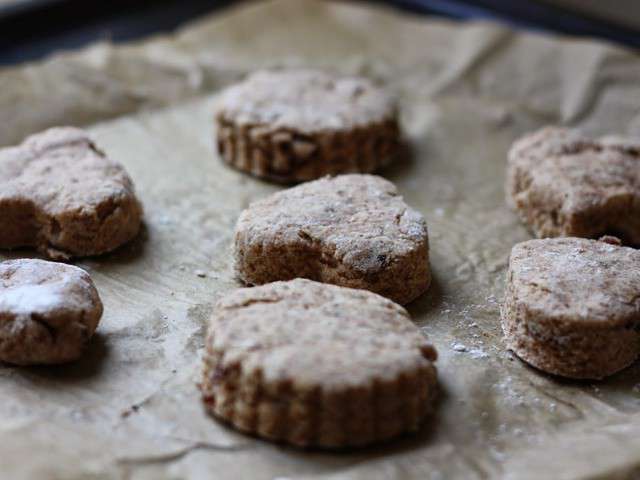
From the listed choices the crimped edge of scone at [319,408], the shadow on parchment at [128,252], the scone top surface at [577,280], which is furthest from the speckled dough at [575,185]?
the shadow on parchment at [128,252]

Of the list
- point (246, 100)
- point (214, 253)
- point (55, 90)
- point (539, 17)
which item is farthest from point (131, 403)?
point (539, 17)

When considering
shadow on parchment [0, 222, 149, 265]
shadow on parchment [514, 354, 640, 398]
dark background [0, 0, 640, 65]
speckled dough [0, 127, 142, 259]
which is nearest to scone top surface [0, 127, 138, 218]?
speckled dough [0, 127, 142, 259]

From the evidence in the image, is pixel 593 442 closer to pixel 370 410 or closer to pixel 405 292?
pixel 370 410

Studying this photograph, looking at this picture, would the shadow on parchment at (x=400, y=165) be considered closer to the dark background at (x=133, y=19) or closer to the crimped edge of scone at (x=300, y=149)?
the crimped edge of scone at (x=300, y=149)

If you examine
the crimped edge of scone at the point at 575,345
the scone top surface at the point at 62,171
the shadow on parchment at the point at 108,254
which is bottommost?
the shadow on parchment at the point at 108,254

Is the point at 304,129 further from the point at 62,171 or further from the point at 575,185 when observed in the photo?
the point at 575,185
